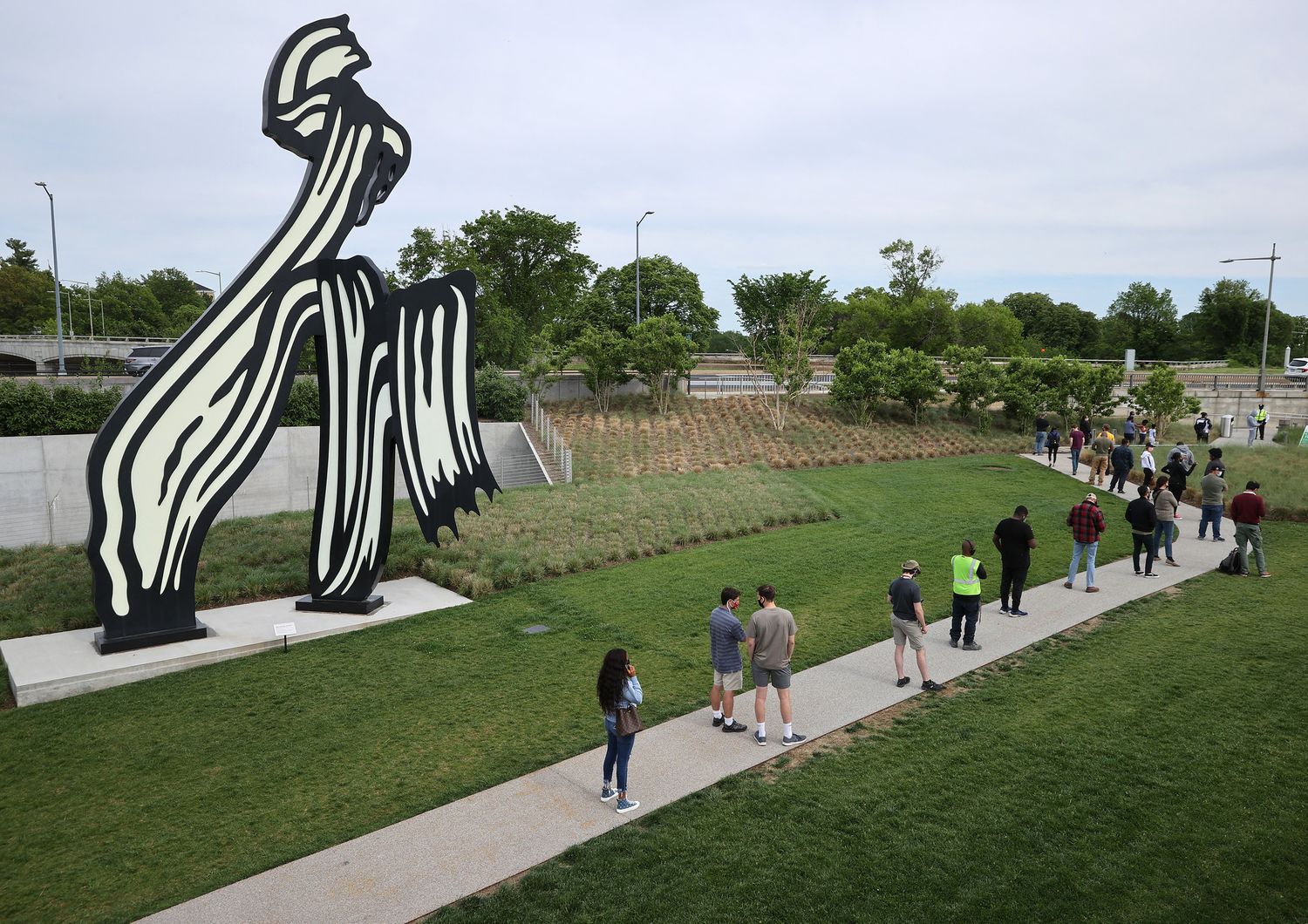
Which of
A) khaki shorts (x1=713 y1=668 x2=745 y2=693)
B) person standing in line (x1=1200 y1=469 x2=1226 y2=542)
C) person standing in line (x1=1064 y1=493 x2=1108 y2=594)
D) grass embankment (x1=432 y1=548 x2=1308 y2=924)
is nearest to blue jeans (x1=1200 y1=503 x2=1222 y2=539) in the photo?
person standing in line (x1=1200 y1=469 x2=1226 y2=542)

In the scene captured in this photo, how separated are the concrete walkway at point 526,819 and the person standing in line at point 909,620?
21 centimetres

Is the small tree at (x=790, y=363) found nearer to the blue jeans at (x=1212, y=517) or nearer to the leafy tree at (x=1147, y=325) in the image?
the blue jeans at (x=1212, y=517)

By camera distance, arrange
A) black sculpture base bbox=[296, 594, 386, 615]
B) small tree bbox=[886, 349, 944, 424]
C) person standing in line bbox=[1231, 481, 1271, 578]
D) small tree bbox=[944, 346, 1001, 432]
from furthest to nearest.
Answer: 1. small tree bbox=[944, 346, 1001, 432]
2. small tree bbox=[886, 349, 944, 424]
3. person standing in line bbox=[1231, 481, 1271, 578]
4. black sculpture base bbox=[296, 594, 386, 615]

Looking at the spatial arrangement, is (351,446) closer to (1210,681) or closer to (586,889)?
(586,889)

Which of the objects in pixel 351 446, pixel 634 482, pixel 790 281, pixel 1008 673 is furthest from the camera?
pixel 790 281

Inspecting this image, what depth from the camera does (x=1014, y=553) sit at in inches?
471

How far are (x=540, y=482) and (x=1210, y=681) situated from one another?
17.2 meters

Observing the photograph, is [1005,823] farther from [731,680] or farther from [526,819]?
[526,819]

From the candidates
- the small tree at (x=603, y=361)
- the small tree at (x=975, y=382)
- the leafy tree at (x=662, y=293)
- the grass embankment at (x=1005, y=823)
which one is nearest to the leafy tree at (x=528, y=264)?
the leafy tree at (x=662, y=293)

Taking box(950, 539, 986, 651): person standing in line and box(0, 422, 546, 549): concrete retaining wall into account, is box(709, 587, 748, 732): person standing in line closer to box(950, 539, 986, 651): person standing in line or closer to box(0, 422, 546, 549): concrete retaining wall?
box(950, 539, 986, 651): person standing in line

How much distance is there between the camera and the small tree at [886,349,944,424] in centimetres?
3181

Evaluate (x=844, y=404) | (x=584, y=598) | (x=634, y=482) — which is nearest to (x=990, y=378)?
(x=844, y=404)

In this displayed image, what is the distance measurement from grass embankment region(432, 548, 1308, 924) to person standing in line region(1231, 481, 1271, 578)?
4726mm

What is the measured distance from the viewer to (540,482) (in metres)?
23.8
